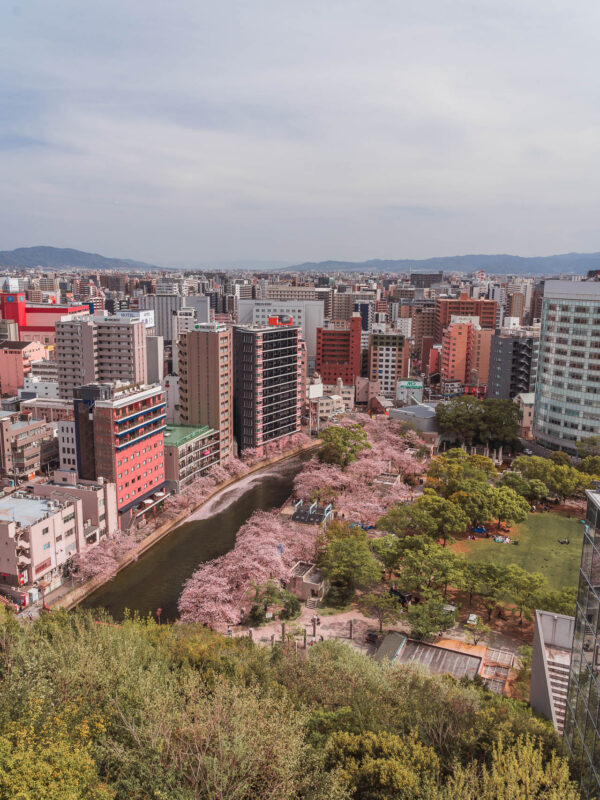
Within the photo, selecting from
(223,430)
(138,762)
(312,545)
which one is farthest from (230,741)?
(223,430)

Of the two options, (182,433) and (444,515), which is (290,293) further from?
(444,515)

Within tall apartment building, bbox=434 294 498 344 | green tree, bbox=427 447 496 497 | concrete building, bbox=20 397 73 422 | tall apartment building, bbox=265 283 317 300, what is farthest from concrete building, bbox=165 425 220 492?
tall apartment building, bbox=265 283 317 300

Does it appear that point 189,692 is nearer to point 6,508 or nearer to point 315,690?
point 315,690

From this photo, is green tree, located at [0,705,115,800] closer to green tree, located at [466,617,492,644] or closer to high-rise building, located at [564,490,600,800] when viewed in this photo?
high-rise building, located at [564,490,600,800]

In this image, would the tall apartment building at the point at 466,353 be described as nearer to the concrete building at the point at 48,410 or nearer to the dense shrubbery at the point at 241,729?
the concrete building at the point at 48,410

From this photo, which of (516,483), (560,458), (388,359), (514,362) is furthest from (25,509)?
(514,362)

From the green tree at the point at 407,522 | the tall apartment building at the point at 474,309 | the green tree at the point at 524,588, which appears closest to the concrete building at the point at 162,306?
the tall apartment building at the point at 474,309

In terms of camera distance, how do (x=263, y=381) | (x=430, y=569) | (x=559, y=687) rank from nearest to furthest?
(x=559, y=687) → (x=430, y=569) → (x=263, y=381)

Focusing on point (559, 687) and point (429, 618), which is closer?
point (559, 687)
